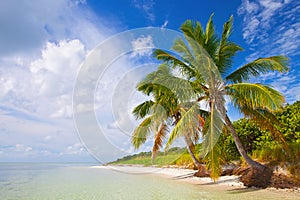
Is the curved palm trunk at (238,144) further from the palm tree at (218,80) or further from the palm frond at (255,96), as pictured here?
the palm frond at (255,96)

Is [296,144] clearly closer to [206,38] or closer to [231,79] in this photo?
[231,79]

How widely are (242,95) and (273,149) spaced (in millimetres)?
3201

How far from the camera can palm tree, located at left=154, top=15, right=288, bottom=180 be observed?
28.0 feet

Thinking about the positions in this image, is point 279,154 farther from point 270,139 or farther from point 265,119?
point 265,119

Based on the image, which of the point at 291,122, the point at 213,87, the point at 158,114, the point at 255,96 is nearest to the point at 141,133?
the point at 158,114

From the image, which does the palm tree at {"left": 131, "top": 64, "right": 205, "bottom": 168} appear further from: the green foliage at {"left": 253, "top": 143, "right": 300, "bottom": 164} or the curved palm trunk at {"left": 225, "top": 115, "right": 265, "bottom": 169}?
the green foliage at {"left": 253, "top": 143, "right": 300, "bottom": 164}

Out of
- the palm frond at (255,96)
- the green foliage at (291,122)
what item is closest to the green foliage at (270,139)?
the green foliage at (291,122)

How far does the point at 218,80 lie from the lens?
31.7 feet

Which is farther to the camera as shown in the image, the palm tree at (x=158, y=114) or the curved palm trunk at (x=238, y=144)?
the palm tree at (x=158, y=114)

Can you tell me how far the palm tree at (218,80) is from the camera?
8.52 metres

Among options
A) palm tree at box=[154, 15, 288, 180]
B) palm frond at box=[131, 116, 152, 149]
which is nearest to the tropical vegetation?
palm tree at box=[154, 15, 288, 180]

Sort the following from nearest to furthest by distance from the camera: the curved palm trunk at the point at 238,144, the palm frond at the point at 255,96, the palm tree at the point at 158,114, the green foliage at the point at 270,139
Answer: the palm frond at the point at 255,96 → the curved palm trunk at the point at 238,144 → the green foliage at the point at 270,139 → the palm tree at the point at 158,114

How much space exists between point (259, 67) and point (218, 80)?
1603 mm

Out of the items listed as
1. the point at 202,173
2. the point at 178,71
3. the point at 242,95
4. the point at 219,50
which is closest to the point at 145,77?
the point at 178,71
